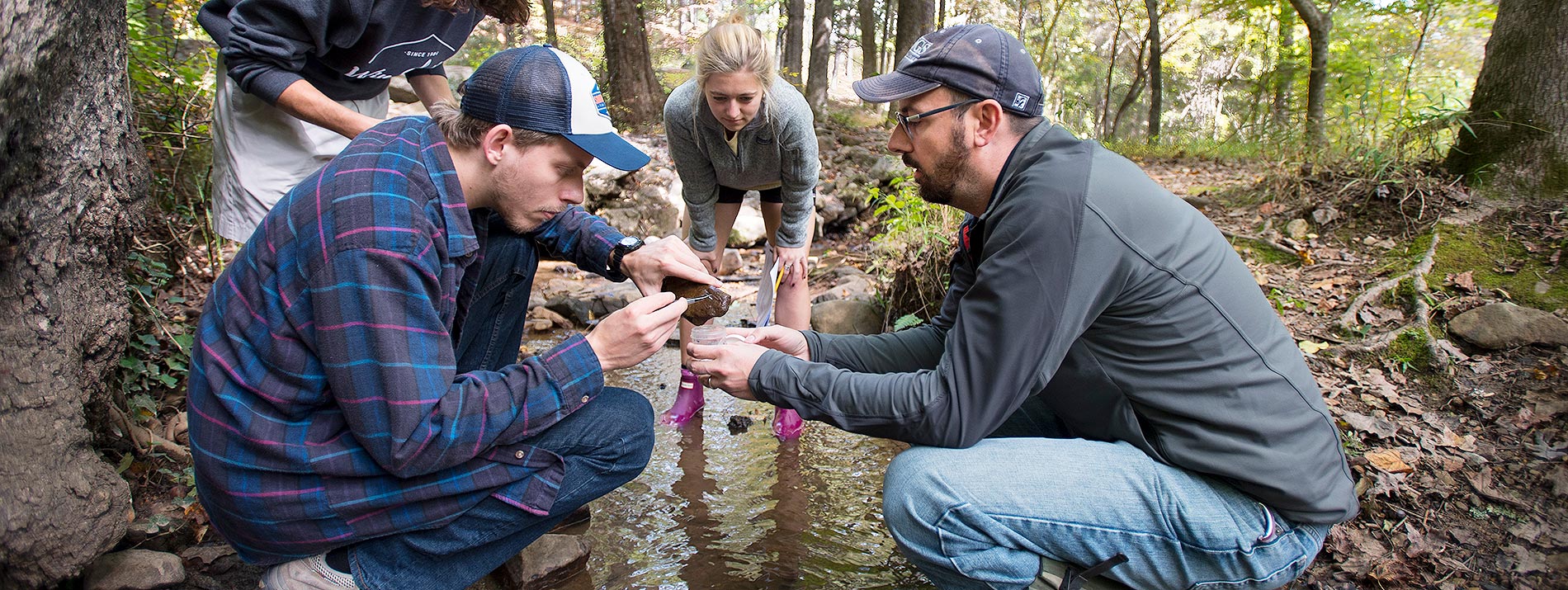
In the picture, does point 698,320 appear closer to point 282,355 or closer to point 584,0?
point 282,355

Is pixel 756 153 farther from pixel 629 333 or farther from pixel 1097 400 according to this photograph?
pixel 1097 400

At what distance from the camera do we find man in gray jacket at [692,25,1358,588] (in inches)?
73.8

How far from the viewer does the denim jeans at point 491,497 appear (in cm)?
206

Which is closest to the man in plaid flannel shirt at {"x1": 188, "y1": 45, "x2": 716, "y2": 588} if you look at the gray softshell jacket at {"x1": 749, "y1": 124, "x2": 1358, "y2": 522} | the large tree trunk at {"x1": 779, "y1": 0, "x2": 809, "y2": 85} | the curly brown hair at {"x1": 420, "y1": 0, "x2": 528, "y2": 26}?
the gray softshell jacket at {"x1": 749, "y1": 124, "x2": 1358, "y2": 522}

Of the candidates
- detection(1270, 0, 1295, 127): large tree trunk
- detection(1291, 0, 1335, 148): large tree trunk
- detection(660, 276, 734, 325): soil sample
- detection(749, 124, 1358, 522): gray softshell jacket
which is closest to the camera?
detection(749, 124, 1358, 522): gray softshell jacket

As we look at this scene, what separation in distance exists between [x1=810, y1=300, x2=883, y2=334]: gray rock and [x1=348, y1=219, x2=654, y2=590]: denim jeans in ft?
8.45

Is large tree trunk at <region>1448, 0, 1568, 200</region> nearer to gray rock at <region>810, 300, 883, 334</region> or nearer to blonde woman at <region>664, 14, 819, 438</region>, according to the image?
gray rock at <region>810, 300, 883, 334</region>

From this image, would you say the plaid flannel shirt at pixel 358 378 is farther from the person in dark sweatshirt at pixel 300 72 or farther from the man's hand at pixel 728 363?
the person in dark sweatshirt at pixel 300 72

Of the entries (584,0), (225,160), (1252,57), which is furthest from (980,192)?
(584,0)

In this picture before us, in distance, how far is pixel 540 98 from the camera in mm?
1958

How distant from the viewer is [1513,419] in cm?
303

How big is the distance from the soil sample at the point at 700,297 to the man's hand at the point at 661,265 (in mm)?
19

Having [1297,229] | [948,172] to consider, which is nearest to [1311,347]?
[1297,229]

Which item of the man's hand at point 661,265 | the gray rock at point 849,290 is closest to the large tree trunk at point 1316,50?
the gray rock at point 849,290
